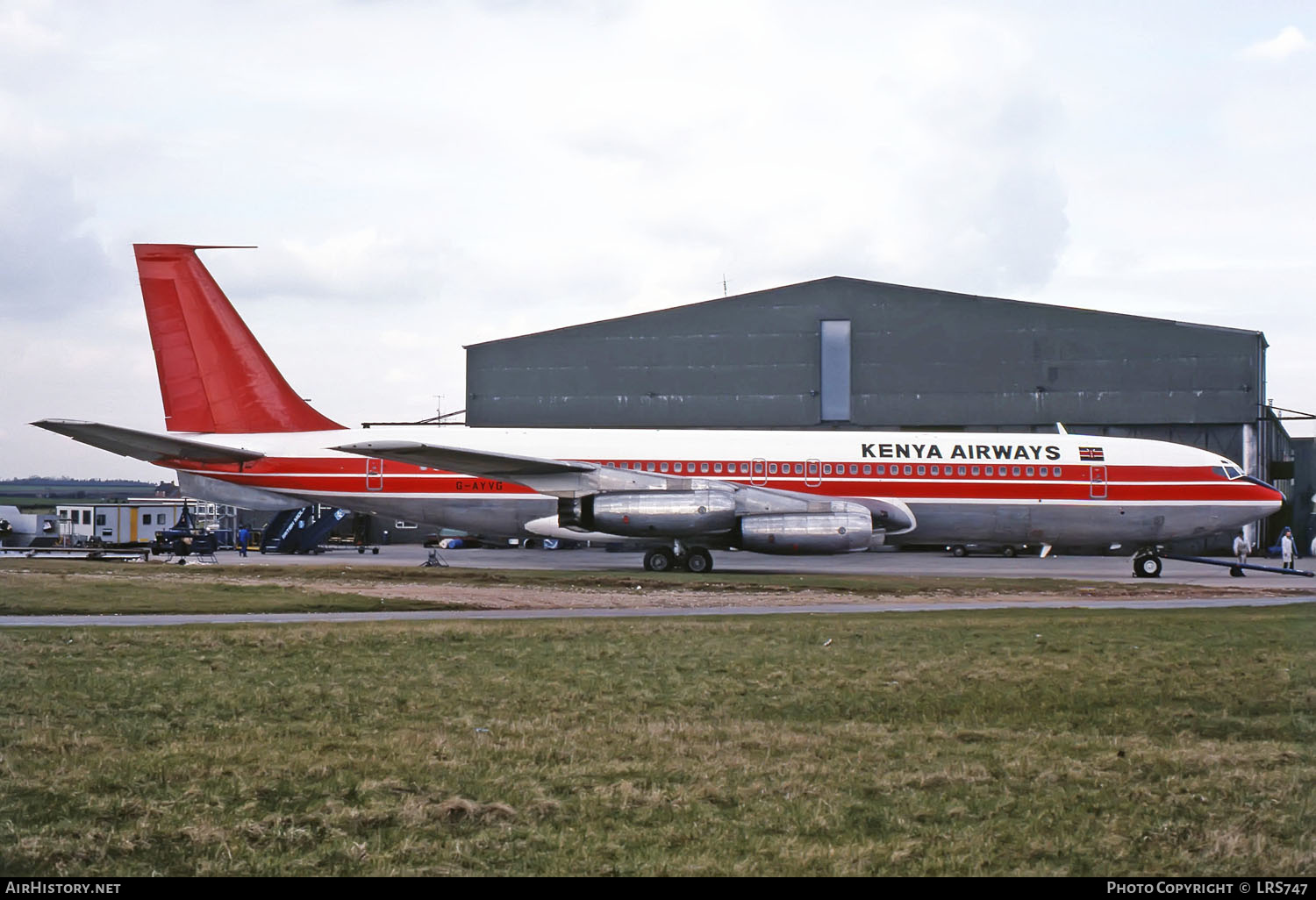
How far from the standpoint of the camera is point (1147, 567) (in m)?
32.8

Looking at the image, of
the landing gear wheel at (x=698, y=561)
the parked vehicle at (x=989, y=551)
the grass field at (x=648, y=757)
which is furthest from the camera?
the parked vehicle at (x=989, y=551)

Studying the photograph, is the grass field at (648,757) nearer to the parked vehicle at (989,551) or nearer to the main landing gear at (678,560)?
the main landing gear at (678,560)

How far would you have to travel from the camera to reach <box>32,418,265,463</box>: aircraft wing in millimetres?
29875

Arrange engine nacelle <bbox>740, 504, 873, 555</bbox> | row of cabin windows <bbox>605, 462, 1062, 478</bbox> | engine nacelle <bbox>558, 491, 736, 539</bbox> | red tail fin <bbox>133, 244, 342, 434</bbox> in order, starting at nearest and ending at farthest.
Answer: engine nacelle <bbox>740, 504, 873, 555</bbox>, engine nacelle <bbox>558, 491, 736, 539</bbox>, row of cabin windows <bbox>605, 462, 1062, 478</bbox>, red tail fin <bbox>133, 244, 342, 434</bbox>

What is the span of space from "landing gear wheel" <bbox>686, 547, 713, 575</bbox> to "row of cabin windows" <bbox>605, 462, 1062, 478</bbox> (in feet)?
7.38

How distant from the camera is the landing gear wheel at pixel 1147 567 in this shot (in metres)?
32.5

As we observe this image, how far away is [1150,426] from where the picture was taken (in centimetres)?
4775

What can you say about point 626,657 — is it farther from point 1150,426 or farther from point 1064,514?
point 1150,426

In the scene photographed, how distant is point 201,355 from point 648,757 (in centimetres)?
2878

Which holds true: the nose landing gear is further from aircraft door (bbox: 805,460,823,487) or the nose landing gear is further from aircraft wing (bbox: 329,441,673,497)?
aircraft wing (bbox: 329,441,673,497)


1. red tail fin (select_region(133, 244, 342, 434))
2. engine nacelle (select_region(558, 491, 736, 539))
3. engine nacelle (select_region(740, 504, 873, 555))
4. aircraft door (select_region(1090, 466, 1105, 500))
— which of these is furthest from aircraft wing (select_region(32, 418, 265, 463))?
aircraft door (select_region(1090, 466, 1105, 500))

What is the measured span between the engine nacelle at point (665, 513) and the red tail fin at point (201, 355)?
1051cm

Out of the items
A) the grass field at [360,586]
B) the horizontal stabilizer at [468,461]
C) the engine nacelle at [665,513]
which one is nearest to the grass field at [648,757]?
the grass field at [360,586]

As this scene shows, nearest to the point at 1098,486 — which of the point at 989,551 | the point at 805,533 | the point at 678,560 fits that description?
the point at 805,533
